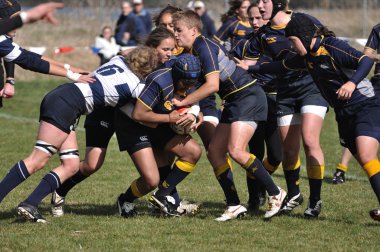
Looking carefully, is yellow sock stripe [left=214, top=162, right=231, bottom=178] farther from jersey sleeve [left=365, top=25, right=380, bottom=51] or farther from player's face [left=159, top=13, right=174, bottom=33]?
jersey sleeve [left=365, top=25, right=380, bottom=51]

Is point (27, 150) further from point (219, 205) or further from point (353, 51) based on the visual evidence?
point (353, 51)

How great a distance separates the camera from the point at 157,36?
24.2 feet

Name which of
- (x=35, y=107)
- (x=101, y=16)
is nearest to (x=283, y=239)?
(x=35, y=107)

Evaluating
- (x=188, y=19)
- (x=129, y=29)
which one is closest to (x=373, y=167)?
(x=188, y=19)

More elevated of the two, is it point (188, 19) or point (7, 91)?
point (188, 19)

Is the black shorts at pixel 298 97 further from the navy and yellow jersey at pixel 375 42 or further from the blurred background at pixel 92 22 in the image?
the blurred background at pixel 92 22

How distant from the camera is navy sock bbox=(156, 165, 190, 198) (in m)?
7.52

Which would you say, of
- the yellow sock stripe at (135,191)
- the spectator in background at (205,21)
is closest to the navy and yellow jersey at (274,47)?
the yellow sock stripe at (135,191)

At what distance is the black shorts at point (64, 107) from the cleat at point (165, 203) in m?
1.08

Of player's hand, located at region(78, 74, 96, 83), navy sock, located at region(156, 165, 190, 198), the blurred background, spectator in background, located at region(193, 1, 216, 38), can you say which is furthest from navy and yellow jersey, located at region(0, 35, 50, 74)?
the blurred background

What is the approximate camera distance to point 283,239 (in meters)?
6.65

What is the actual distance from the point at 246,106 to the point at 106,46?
1315 centimetres

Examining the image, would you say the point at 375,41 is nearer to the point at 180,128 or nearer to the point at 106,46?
the point at 180,128

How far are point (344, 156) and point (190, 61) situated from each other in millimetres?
3910
